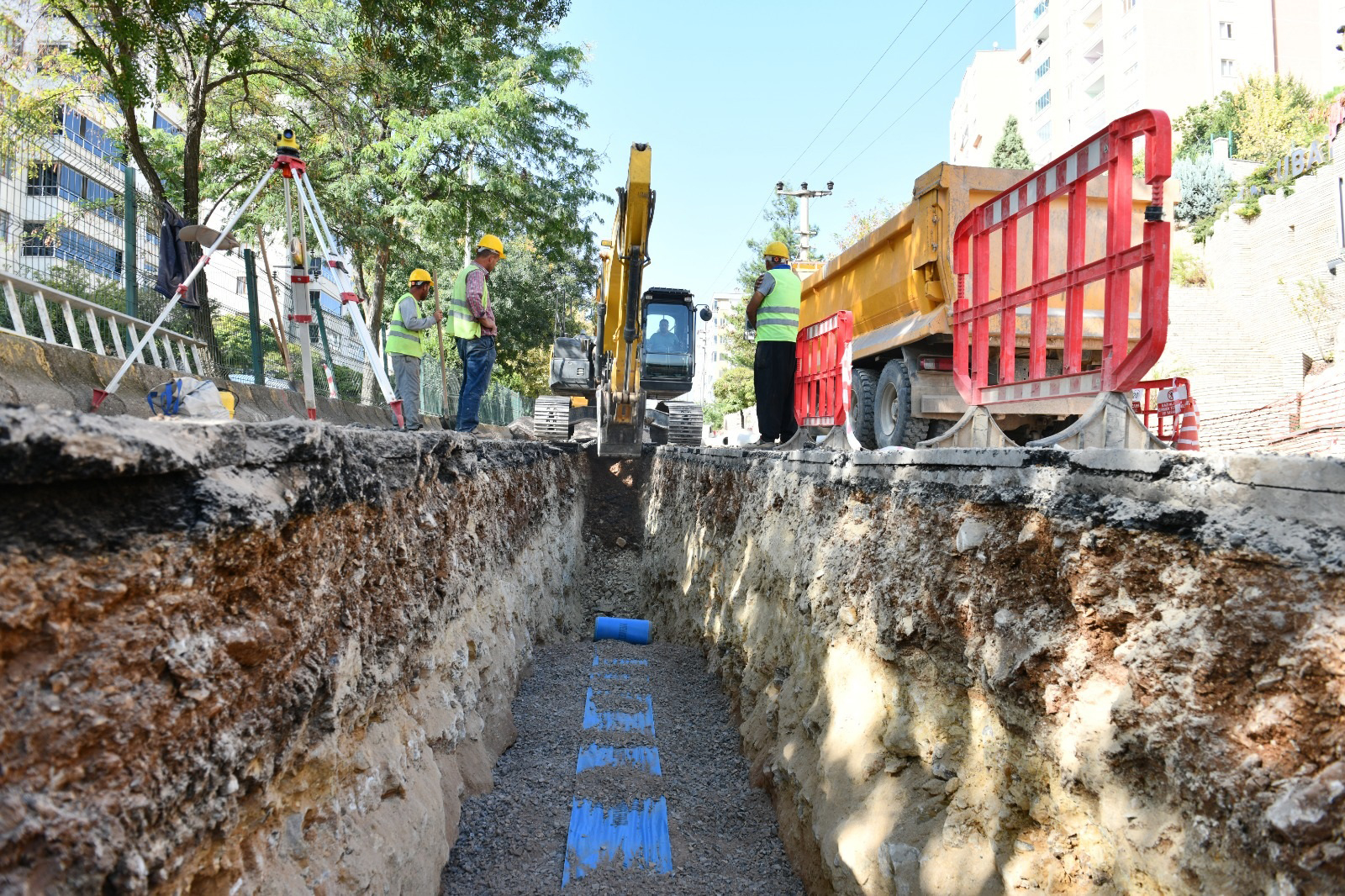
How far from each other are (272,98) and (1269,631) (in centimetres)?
1853

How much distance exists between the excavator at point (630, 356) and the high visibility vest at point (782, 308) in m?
2.66

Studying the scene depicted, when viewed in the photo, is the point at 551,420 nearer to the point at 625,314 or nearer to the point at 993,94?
the point at 625,314

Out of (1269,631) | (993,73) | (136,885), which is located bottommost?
(136,885)

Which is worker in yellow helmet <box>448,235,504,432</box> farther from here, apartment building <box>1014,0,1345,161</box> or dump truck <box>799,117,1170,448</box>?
apartment building <box>1014,0,1345,161</box>

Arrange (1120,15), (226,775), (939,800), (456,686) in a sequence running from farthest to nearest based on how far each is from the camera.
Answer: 1. (1120,15)
2. (456,686)
3. (939,800)
4. (226,775)

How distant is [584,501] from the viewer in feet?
42.6

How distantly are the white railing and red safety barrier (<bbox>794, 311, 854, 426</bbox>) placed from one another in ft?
19.3

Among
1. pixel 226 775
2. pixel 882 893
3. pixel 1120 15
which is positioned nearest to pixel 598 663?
pixel 882 893

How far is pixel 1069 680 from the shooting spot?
83.6 inches

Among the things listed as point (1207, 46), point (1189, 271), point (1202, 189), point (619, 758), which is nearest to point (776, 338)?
point (619, 758)

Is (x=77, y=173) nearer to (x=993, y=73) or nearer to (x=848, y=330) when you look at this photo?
(x=848, y=330)

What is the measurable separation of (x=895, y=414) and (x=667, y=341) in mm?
7675

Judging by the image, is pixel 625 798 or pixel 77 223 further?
pixel 77 223

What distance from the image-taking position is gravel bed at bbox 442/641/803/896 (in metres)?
3.44
